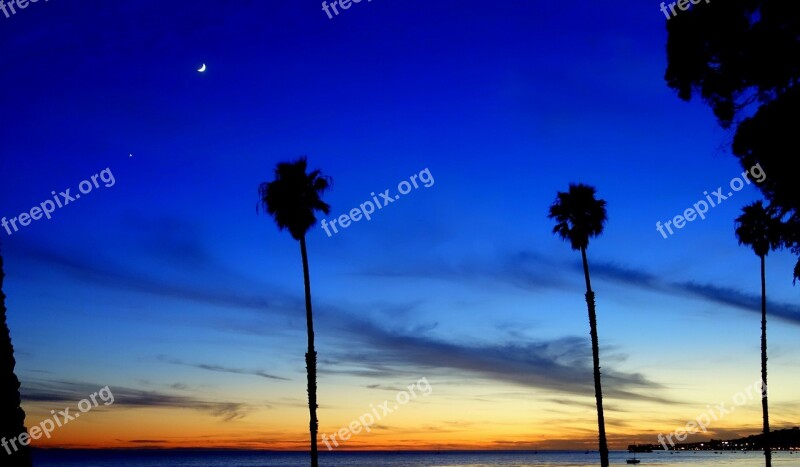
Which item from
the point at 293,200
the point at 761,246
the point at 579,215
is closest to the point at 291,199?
the point at 293,200

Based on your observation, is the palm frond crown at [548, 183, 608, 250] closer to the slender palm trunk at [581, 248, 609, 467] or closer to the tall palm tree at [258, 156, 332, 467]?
the slender palm trunk at [581, 248, 609, 467]

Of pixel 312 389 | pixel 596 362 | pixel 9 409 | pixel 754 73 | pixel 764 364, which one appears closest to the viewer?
pixel 9 409

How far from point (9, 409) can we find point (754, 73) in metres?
16.9

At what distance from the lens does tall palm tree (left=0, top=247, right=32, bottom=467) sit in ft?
28.8

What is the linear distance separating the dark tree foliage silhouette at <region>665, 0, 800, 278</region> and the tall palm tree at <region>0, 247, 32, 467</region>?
15.9 m

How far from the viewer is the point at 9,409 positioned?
8.84 meters

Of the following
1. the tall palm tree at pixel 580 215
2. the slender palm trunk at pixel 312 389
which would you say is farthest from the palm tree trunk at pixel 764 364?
the slender palm trunk at pixel 312 389

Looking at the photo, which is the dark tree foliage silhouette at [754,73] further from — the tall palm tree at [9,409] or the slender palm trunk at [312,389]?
the slender palm trunk at [312,389]

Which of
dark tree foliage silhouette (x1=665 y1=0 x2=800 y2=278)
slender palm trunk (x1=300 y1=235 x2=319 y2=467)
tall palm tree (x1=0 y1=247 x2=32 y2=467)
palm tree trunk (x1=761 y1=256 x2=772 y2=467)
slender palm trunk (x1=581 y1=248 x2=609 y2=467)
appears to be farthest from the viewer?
palm tree trunk (x1=761 y1=256 x2=772 y2=467)

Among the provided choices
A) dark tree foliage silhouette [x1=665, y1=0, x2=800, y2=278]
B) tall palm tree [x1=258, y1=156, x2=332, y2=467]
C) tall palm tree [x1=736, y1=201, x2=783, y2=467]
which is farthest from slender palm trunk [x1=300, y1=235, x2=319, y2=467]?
tall palm tree [x1=736, y1=201, x2=783, y2=467]

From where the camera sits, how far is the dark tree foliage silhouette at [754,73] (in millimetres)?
14742

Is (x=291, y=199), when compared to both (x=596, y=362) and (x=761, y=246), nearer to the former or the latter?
(x=596, y=362)

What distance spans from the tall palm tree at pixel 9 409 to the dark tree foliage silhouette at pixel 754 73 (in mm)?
15897

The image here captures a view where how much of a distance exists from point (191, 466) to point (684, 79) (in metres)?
206
